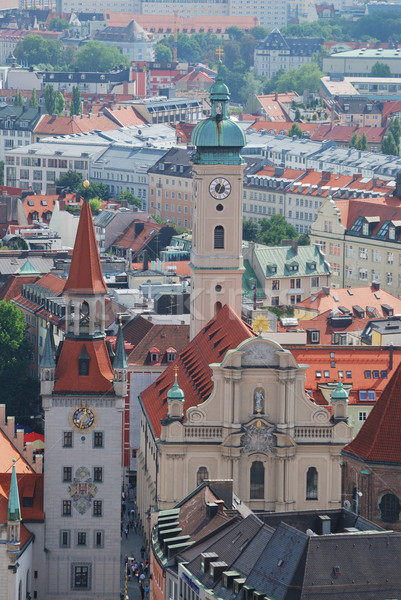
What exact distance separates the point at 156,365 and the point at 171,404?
90.4 ft

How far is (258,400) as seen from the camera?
14050 cm

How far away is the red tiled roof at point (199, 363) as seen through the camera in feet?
481

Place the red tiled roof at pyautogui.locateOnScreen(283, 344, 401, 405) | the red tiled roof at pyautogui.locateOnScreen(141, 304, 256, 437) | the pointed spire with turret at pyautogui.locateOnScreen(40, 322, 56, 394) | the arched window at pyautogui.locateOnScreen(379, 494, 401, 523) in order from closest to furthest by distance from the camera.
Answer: the arched window at pyautogui.locateOnScreen(379, 494, 401, 523)
the pointed spire with turret at pyautogui.locateOnScreen(40, 322, 56, 394)
the red tiled roof at pyautogui.locateOnScreen(141, 304, 256, 437)
the red tiled roof at pyautogui.locateOnScreen(283, 344, 401, 405)

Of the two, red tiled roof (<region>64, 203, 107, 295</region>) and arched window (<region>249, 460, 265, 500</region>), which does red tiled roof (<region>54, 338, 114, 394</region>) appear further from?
arched window (<region>249, 460, 265, 500</region>)

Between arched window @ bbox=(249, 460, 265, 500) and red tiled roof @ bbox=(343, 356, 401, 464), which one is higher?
red tiled roof @ bbox=(343, 356, 401, 464)

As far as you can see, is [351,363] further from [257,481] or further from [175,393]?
[175,393]

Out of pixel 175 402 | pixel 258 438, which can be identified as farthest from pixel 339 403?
pixel 175 402

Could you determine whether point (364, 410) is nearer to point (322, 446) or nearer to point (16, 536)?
point (322, 446)

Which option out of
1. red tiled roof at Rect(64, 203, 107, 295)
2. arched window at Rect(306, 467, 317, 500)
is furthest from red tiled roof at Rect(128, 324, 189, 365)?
red tiled roof at Rect(64, 203, 107, 295)

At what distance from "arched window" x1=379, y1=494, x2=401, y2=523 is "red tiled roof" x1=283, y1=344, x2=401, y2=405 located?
39.3m

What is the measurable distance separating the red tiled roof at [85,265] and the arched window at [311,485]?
16.8 metres

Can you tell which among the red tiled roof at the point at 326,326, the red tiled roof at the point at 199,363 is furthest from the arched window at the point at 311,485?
the red tiled roof at the point at 326,326

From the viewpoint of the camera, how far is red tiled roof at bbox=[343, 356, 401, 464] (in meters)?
122

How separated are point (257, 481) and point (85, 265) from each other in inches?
662
